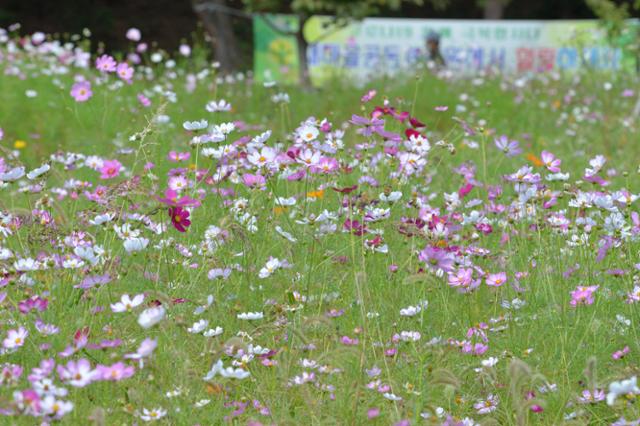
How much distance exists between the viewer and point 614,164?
6.47 metres

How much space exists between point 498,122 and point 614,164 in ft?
9.26

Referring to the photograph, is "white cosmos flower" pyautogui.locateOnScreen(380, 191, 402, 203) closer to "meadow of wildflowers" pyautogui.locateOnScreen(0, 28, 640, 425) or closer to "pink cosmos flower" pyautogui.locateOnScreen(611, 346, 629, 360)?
"meadow of wildflowers" pyautogui.locateOnScreen(0, 28, 640, 425)

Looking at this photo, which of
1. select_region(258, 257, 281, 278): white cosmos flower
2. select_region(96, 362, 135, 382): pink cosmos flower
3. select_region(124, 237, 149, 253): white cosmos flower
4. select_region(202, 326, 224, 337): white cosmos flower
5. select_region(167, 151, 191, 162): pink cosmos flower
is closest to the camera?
select_region(96, 362, 135, 382): pink cosmos flower

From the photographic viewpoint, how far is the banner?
14641 millimetres

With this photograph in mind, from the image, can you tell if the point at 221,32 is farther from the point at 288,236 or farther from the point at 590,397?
the point at 590,397

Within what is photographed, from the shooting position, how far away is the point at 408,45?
15383 millimetres

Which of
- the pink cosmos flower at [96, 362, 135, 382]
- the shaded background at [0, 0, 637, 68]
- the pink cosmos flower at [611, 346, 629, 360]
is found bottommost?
the shaded background at [0, 0, 637, 68]

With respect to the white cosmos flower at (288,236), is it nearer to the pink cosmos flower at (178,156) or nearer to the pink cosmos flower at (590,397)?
the pink cosmos flower at (178,156)

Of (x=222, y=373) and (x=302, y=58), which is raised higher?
(x=222, y=373)

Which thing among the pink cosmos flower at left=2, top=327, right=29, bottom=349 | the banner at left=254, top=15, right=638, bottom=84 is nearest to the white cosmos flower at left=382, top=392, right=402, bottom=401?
the pink cosmos flower at left=2, top=327, right=29, bottom=349

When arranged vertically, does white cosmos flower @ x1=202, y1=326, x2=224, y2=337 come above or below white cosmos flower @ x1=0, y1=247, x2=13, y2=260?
below

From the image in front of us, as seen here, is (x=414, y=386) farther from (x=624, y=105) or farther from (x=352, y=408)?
(x=624, y=105)

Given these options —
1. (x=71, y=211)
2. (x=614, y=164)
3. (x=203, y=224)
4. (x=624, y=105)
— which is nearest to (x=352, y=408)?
(x=203, y=224)

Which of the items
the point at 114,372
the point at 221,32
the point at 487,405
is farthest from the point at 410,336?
the point at 221,32
